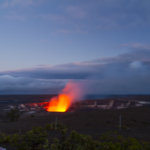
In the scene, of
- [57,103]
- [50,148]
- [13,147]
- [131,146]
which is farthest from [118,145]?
[57,103]

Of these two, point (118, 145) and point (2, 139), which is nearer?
point (118, 145)

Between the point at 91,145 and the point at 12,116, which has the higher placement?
the point at 91,145

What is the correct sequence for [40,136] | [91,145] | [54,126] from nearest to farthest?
[91,145] < [40,136] < [54,126]

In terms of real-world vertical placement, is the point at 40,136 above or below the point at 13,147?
above

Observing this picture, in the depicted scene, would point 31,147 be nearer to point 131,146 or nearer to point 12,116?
point 131,146

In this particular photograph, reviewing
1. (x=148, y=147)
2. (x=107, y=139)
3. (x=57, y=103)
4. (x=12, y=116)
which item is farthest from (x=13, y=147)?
(x=57, y=103)

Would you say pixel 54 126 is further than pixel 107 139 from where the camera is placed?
Yes

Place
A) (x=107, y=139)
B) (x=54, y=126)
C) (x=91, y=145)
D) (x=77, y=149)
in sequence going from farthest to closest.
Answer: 1. (x=54, y=126)
2. (x=107, y=139)
3. (x=91, y=145)
4. (x=77, y=149)

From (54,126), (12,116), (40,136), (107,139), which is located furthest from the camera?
(12,116)

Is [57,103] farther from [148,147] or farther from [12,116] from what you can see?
[148,147]
